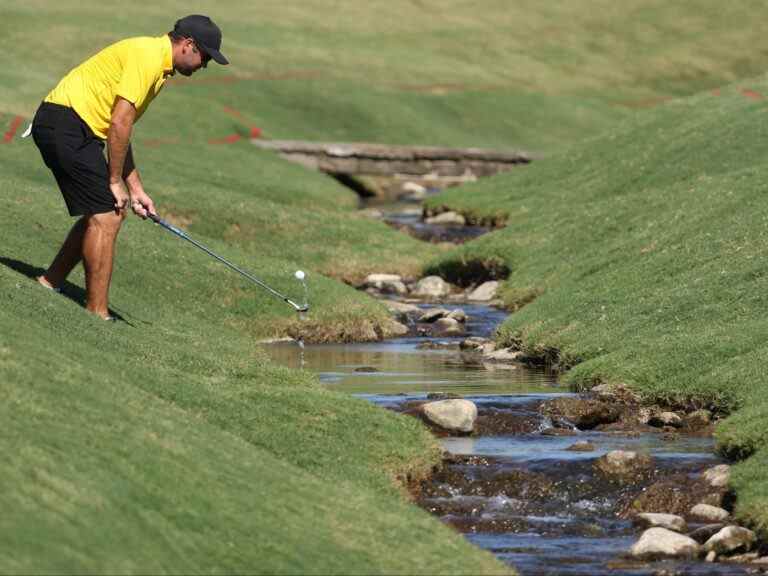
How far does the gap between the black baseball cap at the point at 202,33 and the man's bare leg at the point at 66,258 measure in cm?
223

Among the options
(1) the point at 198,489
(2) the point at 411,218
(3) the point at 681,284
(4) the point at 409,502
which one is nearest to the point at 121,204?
(4) the point at 409,502

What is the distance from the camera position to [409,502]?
1365cm

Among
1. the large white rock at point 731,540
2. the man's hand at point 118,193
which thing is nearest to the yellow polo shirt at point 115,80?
the man's hand at point 118,193

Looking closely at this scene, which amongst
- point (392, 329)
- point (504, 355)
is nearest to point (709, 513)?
point (504, 355)

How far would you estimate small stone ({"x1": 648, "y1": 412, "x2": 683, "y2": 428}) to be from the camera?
1667 centimetres

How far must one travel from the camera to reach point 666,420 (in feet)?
54.8

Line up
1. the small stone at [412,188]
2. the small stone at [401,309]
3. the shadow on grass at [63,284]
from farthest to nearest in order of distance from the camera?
the small stone at [412,188], the small stone at [401,309], the shadow on grass at [63,284]

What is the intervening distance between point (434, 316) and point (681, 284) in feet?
15.1

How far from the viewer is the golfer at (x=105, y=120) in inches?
668

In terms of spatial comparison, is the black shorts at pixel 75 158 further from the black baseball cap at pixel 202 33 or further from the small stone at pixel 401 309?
the small stone at pixel 401 309

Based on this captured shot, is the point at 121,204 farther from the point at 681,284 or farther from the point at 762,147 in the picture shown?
the point at 762,147

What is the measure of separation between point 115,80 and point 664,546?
7.71m

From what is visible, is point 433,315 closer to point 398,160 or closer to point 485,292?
point 485,292

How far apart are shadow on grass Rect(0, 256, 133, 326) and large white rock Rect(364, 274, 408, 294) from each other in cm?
940
